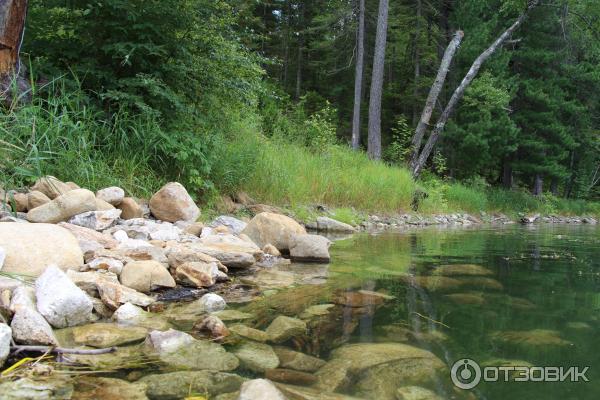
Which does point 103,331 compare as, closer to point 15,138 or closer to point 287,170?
point 15,138

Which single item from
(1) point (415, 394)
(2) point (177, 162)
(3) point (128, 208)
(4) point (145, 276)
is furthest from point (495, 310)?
(2) point (177, 162)

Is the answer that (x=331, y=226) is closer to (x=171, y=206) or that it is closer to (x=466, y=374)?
(x=171, y=206)

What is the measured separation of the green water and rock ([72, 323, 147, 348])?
857 millimetres

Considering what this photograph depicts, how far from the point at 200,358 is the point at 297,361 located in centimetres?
39

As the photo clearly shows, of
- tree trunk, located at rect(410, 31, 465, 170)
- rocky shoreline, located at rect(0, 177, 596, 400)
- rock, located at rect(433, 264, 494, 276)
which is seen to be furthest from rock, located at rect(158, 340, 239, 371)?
tree trunk, located at rect(410, 31, 465, 170)

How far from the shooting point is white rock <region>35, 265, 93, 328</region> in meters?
2.08

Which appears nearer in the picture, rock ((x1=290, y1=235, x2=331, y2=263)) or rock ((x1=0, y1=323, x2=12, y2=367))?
rock ((x1=0, y1=323, x2=12, y2=367))

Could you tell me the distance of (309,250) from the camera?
4297 millimetres

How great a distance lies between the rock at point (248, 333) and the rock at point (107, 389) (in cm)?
63

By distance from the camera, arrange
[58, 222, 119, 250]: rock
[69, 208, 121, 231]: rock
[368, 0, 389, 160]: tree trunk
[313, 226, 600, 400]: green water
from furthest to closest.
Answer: [368, 0, 389, 160]: tree trunk → [69, 208, 121, 231]: rock → [58, 222, 119, 250]: rock → [313, 226, 600, 400]: green water

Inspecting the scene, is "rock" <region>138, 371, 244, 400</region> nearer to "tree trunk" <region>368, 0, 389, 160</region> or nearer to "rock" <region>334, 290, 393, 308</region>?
"rock" <region>334, 290, 393, 308</region>

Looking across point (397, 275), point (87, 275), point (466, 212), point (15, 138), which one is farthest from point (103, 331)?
point (466, 212)

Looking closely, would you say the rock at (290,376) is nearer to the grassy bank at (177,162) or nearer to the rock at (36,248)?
the rock at (36,248)

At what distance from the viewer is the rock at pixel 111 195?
4.33m
